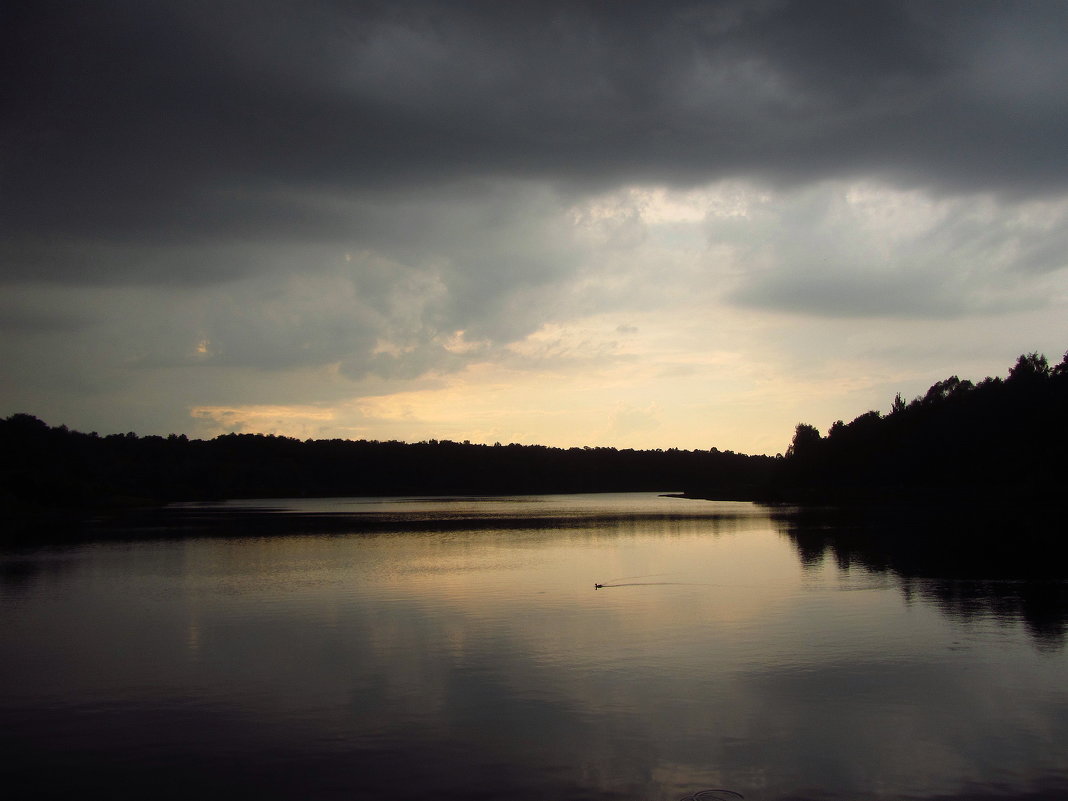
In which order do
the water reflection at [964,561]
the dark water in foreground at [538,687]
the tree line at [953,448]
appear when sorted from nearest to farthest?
the dark water in foreground at [538,687] → the water reflection at [964,561] → the tree line at [953,448]

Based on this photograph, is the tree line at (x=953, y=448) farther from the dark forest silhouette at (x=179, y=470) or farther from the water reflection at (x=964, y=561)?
the water reflection at (x=964, y=561)

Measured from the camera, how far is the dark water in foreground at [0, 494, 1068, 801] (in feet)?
35.7

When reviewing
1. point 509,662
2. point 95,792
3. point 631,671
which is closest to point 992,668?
point 631,671

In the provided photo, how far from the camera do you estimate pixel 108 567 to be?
123ft

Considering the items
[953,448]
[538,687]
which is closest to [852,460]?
[953,448]

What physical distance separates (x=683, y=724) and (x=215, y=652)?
1155 centimetres

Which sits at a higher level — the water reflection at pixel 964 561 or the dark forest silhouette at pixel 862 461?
the dark forest silhouette at pixel 862 461

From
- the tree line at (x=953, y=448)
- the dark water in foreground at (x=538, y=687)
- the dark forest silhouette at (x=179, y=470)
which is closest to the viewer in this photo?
the dark water in foreground at (x=538, y=687)

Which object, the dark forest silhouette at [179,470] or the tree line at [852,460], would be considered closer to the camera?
the tree line at [852,460]

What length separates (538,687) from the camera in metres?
15.1

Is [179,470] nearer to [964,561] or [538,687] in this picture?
[964,561]

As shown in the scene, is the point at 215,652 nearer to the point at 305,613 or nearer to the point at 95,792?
the point at 305,613

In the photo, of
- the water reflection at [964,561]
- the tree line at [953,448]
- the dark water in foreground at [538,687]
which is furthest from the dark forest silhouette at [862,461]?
the dark water in foreground at [538,687]

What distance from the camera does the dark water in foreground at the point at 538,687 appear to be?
1088 centimetres
